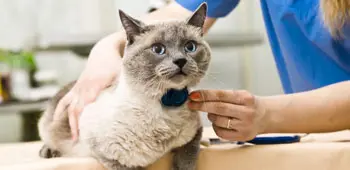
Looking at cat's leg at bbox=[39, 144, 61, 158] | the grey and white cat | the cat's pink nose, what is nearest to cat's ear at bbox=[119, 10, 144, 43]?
the grey and white cat

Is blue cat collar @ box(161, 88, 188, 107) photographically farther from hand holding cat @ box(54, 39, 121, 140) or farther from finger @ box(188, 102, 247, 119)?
hand holding cat @ box(54, 39, 121, 140)

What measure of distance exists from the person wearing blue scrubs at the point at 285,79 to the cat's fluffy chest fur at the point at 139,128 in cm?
5

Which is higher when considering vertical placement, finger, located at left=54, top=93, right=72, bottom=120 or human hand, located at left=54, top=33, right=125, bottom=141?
human hand, located at left=54, top=33, right=125, bottom=141

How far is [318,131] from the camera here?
37.9 inches

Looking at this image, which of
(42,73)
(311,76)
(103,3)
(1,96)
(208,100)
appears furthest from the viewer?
(103,3)

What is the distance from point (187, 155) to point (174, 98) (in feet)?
0.34

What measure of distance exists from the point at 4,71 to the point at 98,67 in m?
1.49

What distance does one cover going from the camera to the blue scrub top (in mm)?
1146

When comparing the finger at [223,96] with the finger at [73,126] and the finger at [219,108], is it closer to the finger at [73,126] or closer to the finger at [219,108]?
the finger at [219,108]

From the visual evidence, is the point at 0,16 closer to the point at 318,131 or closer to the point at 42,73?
the point at 42,73

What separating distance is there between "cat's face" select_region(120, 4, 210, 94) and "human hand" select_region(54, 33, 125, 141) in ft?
0.55

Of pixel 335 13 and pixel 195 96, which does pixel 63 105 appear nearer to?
pixel 195 96

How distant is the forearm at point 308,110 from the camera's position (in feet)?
3.03

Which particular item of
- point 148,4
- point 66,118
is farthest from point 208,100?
point 148,4
